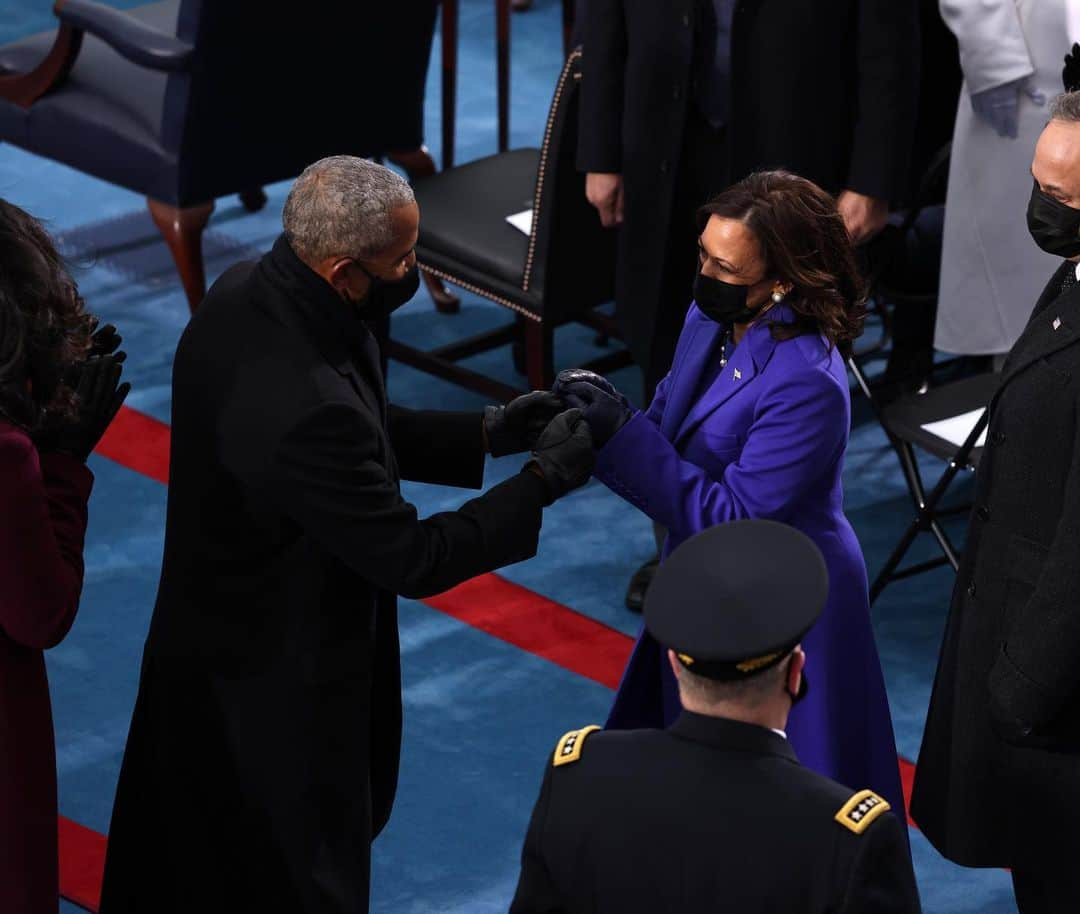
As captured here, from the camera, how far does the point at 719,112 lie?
4.32 metres

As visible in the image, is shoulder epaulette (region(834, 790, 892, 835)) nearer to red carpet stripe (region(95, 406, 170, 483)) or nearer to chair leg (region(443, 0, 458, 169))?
red carpet stripe (region(95, 406, 170, 483))

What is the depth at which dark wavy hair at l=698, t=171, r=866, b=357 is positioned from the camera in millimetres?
3047

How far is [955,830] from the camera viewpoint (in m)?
3.17

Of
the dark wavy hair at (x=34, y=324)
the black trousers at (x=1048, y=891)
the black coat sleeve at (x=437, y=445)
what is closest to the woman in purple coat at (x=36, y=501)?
the dark wavy hair at (x=34, y=324)

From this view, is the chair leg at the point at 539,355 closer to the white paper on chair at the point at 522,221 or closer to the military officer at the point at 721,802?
the white paper on chair at the point at 522,221

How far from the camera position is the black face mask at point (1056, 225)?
2863 millimetres

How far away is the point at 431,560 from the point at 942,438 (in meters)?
1.81

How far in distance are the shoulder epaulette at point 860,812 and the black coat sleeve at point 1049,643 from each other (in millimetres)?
789

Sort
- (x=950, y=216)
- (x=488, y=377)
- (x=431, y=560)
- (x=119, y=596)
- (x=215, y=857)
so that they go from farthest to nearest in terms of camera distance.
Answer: (x=488, y=377), (x=950, y=216), (x=119, y=596), (x=215, y=857), (x=431, y=560)

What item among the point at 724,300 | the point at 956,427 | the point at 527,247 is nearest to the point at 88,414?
the point at 724,300

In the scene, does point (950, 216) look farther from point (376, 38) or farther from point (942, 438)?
point (376, 38)

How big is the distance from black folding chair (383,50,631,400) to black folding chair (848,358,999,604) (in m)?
0.87

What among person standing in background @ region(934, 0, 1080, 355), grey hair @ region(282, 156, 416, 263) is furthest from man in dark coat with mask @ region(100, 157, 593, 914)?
person standing in background @ region(934, 0, 1080, 355)

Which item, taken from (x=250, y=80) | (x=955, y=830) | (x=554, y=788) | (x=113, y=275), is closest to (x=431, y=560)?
(x=554, y=788)
